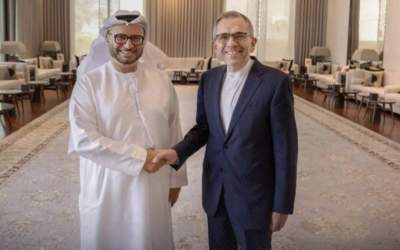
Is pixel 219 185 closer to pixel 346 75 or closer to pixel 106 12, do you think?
pixel 346 75

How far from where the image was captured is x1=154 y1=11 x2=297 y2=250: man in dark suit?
2.30 metres

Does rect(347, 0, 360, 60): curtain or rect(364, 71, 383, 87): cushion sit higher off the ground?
rect(347, 0, 360, 60): curtain

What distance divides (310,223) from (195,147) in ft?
7.85

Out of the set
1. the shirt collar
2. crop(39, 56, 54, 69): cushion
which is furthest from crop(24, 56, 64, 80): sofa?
the shirt collar

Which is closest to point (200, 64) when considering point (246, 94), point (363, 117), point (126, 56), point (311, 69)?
point (311, 69)

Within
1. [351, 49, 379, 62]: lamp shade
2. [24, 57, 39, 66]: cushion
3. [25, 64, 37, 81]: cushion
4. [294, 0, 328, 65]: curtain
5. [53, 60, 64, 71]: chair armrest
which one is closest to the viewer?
[25, 64, 37, 81]: cushion

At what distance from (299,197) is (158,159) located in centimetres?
324

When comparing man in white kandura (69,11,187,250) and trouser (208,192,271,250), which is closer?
man in white kandura (69,11,187,250)

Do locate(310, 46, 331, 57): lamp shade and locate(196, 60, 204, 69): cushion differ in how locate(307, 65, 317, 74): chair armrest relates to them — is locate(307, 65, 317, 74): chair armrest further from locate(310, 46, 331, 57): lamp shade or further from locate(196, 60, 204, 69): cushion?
locate(196, 60, 204, 69): cushion

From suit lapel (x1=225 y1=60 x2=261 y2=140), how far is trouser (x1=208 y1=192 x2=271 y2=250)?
15.1 inches

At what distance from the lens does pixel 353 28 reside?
16609 mm

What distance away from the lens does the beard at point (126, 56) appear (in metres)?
2.40

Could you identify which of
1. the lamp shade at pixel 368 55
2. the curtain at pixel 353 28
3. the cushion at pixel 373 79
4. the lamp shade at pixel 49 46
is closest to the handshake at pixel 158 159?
the cushion at pixel 373 79

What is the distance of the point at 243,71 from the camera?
2.37 metres
